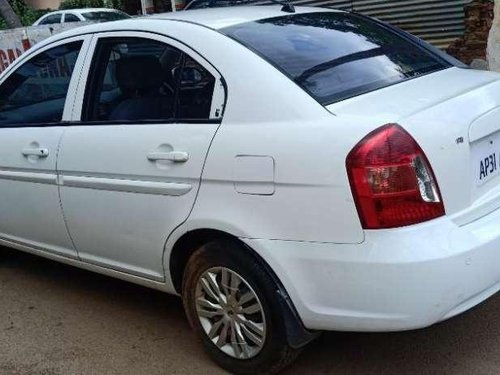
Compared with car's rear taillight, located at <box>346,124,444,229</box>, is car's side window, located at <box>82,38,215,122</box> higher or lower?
higher

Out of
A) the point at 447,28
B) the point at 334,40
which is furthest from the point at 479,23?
the point at 334,40

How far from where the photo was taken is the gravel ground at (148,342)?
127 inches

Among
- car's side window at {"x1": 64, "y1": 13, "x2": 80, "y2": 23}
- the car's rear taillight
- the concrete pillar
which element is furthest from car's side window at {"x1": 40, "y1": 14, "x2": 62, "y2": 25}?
the car's rear taillight

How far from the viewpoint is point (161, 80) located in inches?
138

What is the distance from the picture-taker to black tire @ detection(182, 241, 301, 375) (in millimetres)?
2910


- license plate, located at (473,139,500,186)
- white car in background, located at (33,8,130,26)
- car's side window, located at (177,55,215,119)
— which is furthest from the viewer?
white car in background, located at (33,8,130,26)

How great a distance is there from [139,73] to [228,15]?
58 cm

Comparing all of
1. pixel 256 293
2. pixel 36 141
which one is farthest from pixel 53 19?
pixel 256 293

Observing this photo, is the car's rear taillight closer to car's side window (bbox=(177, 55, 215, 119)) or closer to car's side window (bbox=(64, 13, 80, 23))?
car's side window (bbox=(177, 55, 215, 119))

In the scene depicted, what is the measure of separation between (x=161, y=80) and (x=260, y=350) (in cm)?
147

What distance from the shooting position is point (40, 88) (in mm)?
4273

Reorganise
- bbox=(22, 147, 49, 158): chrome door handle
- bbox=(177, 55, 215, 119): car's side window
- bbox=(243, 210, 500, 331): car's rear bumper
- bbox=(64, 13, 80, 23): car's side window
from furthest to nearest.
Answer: bbox=(64, 13, 80, 23): car's side window, bbox=(22, 147, 49, 158): chrome door handle, bbox=(177, 55, 215, 119): car's side window, bbox=(243, 210, 500, 331): car's rear bumper

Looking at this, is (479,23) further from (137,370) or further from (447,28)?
(137,370)

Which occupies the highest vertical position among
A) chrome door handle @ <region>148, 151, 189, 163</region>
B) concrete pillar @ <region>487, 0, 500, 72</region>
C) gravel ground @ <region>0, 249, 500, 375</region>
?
chrome door handle @ <region>148, 151, 189, 163</region>
